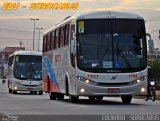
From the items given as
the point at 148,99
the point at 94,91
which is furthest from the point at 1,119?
the point at 148,99

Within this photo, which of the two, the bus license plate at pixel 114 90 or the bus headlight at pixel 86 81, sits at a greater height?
the bus headlight at pixel 86 81

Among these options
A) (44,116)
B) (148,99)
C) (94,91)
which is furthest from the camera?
(148,99)

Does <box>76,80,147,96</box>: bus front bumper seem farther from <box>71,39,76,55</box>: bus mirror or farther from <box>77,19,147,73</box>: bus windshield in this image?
<box>71,39,76,55</box>: bus mirror

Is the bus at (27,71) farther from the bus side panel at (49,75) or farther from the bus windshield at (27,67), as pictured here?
the bus side panel at (49,75)

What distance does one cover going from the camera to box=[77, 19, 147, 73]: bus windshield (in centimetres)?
2419

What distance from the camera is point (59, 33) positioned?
2888cm

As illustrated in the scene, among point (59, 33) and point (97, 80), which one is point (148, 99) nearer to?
point (59, 33)

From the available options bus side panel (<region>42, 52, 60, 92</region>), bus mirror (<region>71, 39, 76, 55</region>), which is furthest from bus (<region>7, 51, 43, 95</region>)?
bus mirror (<region>71, 39, 76, 55</region>)

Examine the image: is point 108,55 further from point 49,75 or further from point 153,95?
point 49,75

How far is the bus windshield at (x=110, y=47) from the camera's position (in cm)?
2419

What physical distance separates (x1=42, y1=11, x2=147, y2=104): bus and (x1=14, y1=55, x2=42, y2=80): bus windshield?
2138 centimetres

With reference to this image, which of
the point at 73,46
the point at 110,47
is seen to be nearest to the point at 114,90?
the point at 110,47

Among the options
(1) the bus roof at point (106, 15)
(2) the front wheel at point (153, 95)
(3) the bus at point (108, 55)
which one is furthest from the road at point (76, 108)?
(2) the front wheel at point (153, 95)

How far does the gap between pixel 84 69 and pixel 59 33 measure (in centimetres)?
505
